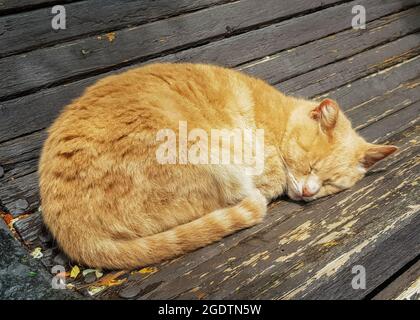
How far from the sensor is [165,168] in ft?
7.06

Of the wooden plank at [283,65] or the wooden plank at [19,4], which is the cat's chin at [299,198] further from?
the wooden plank at [19,4]

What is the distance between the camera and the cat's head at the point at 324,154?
2672 millimetres

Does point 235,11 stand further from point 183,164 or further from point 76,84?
point 183,164

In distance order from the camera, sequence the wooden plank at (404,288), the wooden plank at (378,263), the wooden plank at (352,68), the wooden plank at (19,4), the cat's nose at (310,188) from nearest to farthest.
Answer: the wooden plank at (378,263), the wooden plank at (404,288), the wooden plank at (19,4), the cat's nose at (310,188), the wooden plank at (352,68)

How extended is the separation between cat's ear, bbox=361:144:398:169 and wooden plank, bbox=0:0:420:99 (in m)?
1.21

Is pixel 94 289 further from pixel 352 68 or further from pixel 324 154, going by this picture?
pixel 352 68

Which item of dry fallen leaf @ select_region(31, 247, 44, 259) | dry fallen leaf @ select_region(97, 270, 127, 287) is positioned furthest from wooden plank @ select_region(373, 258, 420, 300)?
dry fallen leaf @ select_region(31, 247, 44, 259)

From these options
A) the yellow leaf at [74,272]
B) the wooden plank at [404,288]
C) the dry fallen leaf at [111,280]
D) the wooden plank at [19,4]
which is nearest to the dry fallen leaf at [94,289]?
the dry fallen leaf at [111,280]

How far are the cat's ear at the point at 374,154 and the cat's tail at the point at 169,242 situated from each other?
3.12ft

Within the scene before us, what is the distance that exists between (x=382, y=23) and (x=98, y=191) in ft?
11.5

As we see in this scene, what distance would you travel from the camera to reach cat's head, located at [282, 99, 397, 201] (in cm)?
267

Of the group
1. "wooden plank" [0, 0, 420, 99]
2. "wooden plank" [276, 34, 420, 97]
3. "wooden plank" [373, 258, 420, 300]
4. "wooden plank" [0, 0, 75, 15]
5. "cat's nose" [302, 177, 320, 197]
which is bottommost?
"wooden plank" [373, 258, 420, 300]

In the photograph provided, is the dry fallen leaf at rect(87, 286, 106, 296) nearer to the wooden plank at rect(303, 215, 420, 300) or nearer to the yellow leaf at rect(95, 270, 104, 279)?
the yellow leaf at rect(95, 270, 104, 279)
